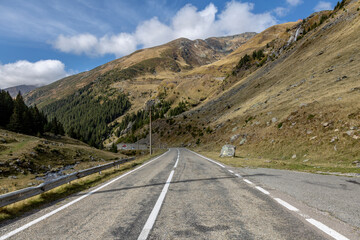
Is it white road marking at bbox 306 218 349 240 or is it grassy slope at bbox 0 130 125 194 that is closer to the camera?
white road marking at bbox 306 218 349 240

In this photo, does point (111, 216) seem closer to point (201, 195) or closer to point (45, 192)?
point (201, 195)

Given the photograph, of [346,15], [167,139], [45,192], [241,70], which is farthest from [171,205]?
[241,70]

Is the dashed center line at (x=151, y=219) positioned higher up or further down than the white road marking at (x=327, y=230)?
further down

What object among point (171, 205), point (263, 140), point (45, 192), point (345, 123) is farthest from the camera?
point (263, 140)

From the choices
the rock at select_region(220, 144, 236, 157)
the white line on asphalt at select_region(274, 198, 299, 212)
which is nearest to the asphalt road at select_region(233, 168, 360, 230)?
the white line on asphalt at select_region(274, 198, 299, 212)

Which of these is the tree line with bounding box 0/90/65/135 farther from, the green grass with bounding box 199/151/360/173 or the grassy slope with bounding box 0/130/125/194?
the green grass with bounding box 199/151/360/173

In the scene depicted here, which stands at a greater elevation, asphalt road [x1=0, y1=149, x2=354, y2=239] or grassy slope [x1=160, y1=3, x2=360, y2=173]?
grassy slope [x1=160, y1=3, x2=360, y2=173]

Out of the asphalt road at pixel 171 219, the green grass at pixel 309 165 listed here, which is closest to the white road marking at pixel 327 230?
the asphalt road at pixel 171 219

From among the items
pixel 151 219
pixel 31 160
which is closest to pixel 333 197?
pixel 151 219

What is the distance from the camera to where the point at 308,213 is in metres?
5.03

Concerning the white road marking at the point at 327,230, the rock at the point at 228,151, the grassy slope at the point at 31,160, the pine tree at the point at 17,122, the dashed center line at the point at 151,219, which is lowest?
the grassy slope at the point at 31,160

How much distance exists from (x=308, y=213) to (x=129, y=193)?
6.07 metres

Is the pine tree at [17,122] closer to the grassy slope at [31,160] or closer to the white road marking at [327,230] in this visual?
the grassy slope at [31,160]

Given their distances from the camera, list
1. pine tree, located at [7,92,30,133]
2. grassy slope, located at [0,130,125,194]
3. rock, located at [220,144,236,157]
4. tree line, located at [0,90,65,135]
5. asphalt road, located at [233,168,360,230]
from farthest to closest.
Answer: tree line, located at [0,90,65,135], pine tree, located at [7,92,30,133], grassy slope, located at [0,130,125,194], rock, located at [220,144,236,157], asphalt road, located at [233,168,360,230]
